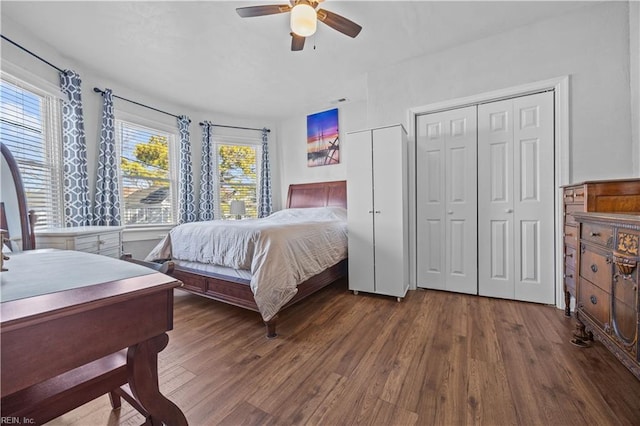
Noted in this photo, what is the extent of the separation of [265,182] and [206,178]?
106 centimetres

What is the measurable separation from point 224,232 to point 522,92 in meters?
3.18

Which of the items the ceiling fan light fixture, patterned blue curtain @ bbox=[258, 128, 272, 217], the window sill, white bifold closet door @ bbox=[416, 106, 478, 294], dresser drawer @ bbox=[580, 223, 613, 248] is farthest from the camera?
patterned blue curtain @ bbox=[258, 128, 272, 217]

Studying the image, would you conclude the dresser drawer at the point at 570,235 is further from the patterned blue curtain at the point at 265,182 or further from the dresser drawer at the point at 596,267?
the patterned blue curtain at the point at 265,182

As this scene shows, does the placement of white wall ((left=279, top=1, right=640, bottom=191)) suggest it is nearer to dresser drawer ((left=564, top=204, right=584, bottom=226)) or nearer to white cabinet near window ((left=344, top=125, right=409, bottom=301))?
dresser drawer ((left=564, top=204, right=584, bottom=226))

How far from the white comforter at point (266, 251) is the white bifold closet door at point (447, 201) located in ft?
3.53

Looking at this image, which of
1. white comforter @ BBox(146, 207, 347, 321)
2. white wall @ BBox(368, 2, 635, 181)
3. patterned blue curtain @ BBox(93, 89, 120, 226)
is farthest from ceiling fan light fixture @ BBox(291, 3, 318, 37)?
patterned blue curtain @ BBox(93, 89, 120, 226)

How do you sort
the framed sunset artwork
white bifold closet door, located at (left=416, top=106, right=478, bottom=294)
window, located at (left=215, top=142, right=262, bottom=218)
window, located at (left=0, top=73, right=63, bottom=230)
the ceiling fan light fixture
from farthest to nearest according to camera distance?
window, located at (left=215, top=142, right=262, bottom=218)
the framed sunset artwork
white bifold closet door, located at (left=416, top=106, right=478, bottom=294)
window, located at (left=0, top=73, right=63, bottom=230)
the ceiling fan light fixture

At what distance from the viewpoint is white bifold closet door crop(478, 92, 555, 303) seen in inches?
95.9

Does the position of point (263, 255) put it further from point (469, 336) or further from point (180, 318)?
point (469, 336)

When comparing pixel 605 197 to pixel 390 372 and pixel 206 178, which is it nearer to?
pixel 390 372

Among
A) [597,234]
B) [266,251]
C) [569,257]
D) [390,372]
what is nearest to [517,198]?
[569,257]

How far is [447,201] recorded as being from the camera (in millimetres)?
2869

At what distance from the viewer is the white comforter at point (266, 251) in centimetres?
200

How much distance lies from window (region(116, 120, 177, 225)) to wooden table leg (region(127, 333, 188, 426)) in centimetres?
359
